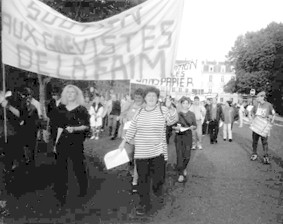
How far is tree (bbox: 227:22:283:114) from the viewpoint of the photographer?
47969 mm

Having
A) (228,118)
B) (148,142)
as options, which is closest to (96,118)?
(228,118)

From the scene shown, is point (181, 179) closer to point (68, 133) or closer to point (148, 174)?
point (148, 174)

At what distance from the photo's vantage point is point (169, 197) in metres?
5.79

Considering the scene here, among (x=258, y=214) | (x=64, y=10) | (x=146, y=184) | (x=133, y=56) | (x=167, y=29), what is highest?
(x=64, y=10)

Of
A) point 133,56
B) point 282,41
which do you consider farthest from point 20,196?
point 282,41

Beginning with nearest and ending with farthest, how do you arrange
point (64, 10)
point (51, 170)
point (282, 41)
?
point (51, 170)
point (64, 10)
point (282, 41)

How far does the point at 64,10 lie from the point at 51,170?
9379mm

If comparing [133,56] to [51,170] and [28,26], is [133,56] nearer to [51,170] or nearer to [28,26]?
[28,26]

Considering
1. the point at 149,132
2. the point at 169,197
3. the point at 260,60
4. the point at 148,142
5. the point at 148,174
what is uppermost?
the point at 260,60

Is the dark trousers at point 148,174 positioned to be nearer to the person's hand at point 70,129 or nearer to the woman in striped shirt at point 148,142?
the woman in striped shirt at point 148,142

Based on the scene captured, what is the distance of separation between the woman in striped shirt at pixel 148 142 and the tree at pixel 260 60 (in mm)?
44373

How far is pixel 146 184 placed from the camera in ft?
16.9

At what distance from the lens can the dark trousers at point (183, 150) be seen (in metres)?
7.04

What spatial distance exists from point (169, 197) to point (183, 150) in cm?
149
